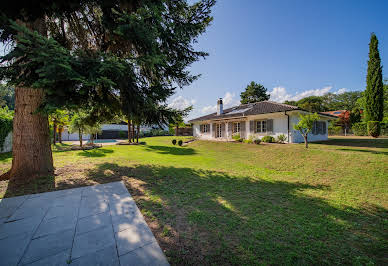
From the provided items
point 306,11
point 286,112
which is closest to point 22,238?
point 306,11

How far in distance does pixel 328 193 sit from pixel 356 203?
24.1 inches

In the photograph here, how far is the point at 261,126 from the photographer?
15172 mm

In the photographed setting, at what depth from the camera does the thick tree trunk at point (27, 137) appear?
15.0ft

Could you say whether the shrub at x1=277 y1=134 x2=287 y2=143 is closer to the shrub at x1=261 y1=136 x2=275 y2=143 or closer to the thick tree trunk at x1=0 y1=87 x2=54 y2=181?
the shrub at x1=261 y1=136 x2=275 y2=143

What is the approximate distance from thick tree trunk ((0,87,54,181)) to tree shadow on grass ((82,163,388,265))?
319cm

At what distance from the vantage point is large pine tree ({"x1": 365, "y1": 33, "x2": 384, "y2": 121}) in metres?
13.6

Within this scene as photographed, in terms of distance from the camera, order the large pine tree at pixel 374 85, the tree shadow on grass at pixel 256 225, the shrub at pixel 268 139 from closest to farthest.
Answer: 1. the tree shadow on grass at pixel 256 225
2. the large pine tree at pixel 374 85
3. the shrub at pixel 268 139

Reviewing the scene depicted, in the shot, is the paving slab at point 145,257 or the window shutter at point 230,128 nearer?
the paving slab at point 145,257

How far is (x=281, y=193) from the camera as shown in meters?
4.21

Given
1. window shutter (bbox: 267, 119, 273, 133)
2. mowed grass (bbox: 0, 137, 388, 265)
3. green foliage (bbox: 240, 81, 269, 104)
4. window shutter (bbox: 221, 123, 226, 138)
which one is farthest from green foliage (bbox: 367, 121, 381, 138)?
green foliage (bbox: 240, 81, 269, 104)

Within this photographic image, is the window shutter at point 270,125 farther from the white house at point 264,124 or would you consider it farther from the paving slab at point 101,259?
the paving slab at point 101,259

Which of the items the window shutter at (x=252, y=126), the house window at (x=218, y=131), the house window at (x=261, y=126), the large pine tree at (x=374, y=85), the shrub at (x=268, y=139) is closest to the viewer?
the large pine tree at (x=374, y=85)

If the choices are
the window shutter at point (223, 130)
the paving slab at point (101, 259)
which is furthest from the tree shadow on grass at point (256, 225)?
the window shutter at point (223, 130)

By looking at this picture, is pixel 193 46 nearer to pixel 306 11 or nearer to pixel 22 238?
pixel 306 11
